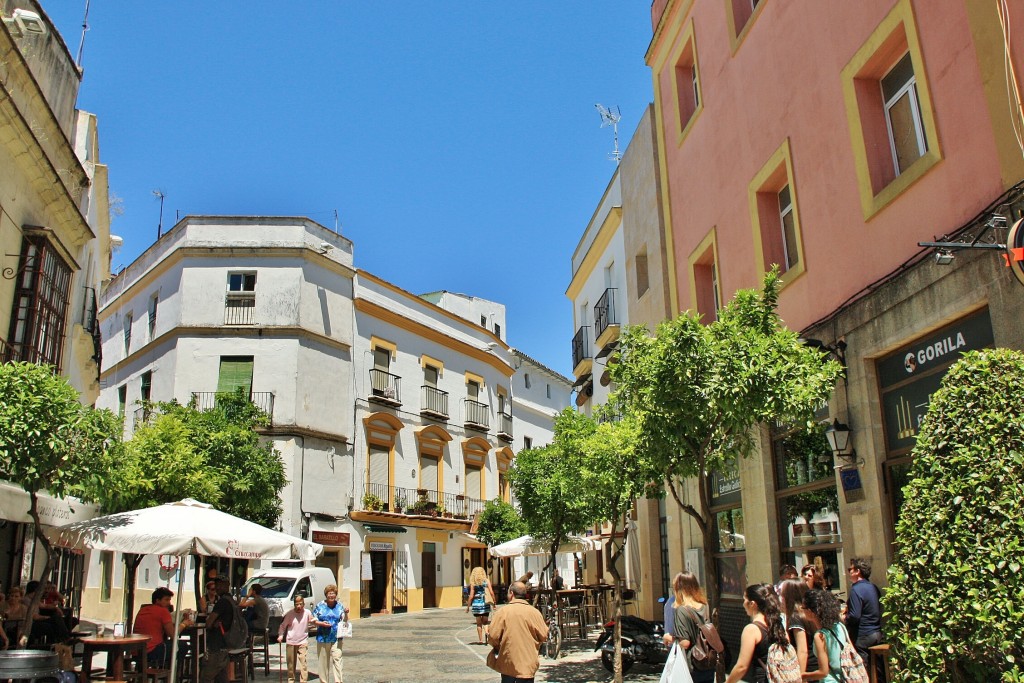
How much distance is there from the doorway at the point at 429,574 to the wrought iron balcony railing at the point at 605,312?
14.5 metres

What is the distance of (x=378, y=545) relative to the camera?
96.8 ft

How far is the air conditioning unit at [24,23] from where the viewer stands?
1164 centimetres

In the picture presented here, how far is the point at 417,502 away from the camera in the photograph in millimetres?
31844

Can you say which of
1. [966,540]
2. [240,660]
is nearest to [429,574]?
[240,660]

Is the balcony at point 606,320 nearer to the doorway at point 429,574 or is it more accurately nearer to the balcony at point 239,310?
the balcony at point 239,310

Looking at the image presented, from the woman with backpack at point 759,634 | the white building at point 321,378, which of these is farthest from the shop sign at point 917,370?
the white building at point 321,378

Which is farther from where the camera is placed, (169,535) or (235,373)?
(235,373)

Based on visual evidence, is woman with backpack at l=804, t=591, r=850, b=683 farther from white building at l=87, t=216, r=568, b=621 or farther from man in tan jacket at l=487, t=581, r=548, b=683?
white building at l=87, t=216, r=568, b=621

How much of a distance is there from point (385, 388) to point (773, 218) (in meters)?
21.2

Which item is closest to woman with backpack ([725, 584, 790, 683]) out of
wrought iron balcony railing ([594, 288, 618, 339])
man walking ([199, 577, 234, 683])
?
man walking ([199, 577, 234, 683])

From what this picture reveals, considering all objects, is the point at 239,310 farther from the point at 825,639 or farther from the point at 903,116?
the point at 825,639

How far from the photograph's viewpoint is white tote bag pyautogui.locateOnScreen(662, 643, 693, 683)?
21.3 ft

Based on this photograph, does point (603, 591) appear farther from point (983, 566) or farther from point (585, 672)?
point (983, 566)

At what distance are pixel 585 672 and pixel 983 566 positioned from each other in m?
9.25
